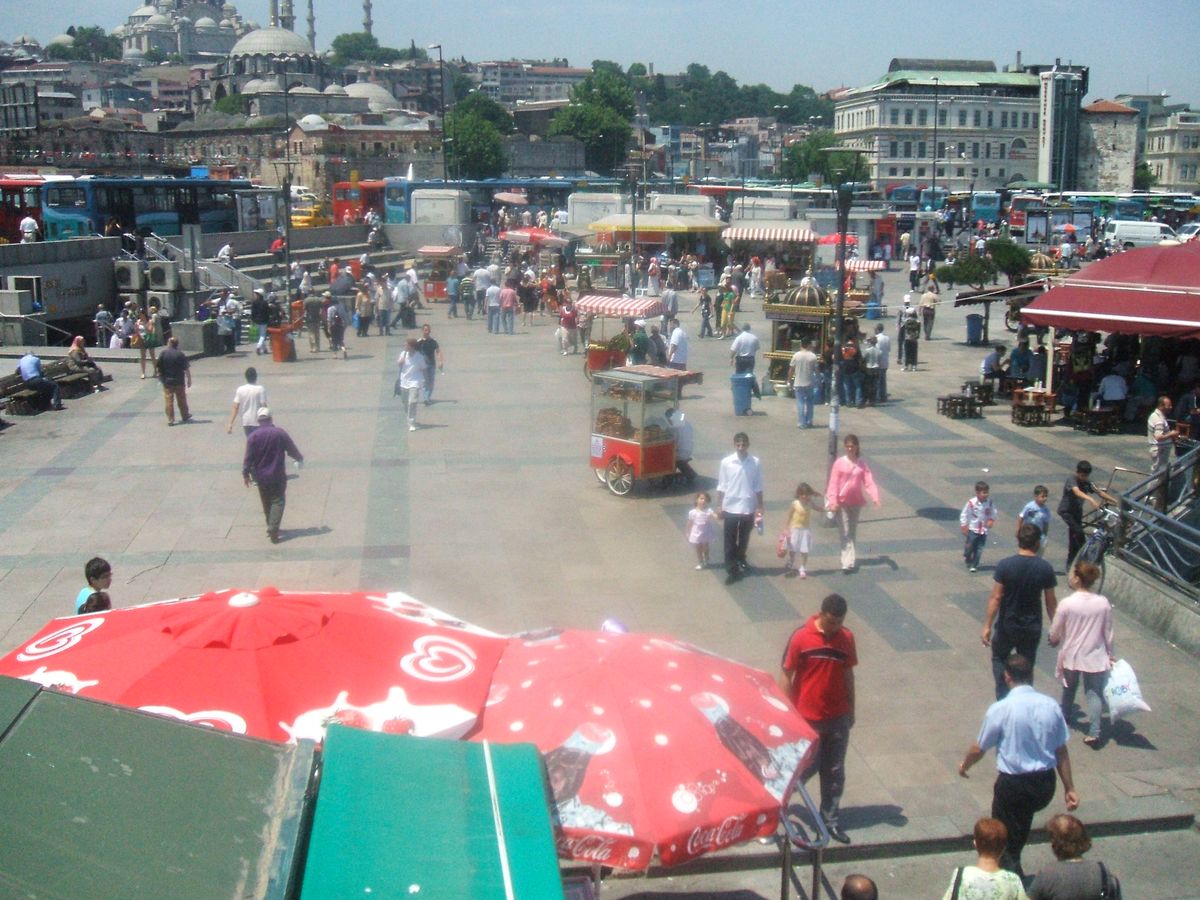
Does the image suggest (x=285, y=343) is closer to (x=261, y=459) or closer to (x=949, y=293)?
(x=261, y=459)

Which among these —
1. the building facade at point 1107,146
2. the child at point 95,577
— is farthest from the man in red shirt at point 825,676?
the building facade at point 1107,146

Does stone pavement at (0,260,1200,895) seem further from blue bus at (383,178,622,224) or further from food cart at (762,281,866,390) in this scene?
blue bus at (383,178,622,224)

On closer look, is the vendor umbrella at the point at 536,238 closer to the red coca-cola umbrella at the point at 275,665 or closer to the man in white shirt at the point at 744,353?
the man in white shirt at the point at 744,353

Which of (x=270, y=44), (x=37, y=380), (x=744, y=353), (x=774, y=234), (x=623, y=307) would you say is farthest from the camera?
(x=270, y=44)

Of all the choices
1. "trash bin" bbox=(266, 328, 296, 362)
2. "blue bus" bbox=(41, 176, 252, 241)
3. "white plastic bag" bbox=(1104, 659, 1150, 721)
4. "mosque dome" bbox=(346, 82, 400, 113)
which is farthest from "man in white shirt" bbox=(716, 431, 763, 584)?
"mosque dome" bbox=(346, 82, 400, 113)

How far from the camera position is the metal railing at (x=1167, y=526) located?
1048 centimetres

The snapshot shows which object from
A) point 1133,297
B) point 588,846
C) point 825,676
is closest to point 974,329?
point 1133,297

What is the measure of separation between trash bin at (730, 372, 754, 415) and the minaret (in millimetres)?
176419

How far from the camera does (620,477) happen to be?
1462 centimetres

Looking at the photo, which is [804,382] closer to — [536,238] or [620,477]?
[620,477]

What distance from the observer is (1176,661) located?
384 inches

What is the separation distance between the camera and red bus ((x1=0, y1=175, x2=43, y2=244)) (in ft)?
119

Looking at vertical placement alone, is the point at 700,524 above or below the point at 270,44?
below

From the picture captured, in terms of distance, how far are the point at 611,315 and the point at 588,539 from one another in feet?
39.8
